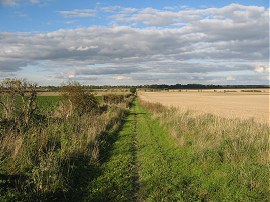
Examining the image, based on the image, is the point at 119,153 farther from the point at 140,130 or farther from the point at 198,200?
the point at 140,130

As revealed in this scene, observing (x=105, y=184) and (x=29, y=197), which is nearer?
(x=29, y=197)

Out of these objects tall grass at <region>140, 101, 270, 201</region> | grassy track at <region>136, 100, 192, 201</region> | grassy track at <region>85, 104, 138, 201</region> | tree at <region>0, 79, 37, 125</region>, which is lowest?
grassy track at <region>85, 104, 138, 201</region>

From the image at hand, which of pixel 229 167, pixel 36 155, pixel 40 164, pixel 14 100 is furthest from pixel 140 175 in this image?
pixel 14 100

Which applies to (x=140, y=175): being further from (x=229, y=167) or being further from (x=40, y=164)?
(x=40, y=164)

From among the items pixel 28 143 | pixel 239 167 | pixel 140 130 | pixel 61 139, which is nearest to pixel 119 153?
pixel 61 139

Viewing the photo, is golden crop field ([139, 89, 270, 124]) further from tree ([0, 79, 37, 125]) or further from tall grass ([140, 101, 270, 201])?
tree ([0, 79, 37, 125])

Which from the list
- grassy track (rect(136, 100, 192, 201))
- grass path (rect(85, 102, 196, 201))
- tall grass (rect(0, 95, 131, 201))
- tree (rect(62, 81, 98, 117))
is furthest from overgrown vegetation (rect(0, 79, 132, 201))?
tree (rect(62, 81, 98, 117))

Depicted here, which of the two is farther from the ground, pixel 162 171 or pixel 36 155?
pixel 36 155

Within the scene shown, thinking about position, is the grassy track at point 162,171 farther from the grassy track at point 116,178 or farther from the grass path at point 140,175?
the grassy track at point 116,178

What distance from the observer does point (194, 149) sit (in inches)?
507

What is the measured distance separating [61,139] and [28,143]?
1.81 meters

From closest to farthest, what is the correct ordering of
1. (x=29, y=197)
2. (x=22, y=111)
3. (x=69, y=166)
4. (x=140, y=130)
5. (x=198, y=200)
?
(x=29, y=197)
(x=198, y=200)
(x=69, y=166)
(x=22, y=111)
(x=140, y=130)

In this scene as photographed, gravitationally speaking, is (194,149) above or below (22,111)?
below

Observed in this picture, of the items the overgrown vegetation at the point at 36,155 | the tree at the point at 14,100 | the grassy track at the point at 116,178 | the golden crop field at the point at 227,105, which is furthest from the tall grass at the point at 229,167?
the golden crop field at the point at 227,105
